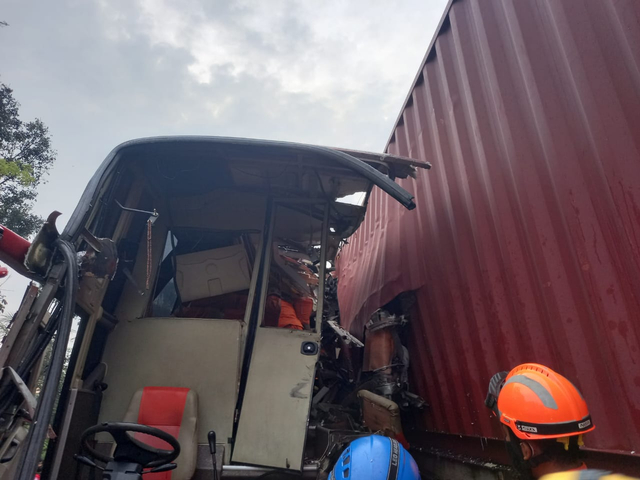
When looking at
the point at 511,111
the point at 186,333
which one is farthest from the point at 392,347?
the point at 511,111

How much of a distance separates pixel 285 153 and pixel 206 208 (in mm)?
1101

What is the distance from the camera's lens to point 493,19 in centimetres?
236

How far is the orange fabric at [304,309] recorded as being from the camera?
3520 mm

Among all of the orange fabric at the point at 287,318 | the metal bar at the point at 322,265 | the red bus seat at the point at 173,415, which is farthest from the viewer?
the orange fabric at the point at 287,318

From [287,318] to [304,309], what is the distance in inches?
16.2

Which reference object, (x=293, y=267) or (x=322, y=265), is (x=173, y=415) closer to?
(x=322, y=265)

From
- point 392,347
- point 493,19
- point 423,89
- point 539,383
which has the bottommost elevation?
point 539,383

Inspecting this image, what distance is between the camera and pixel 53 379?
1624 millimetres

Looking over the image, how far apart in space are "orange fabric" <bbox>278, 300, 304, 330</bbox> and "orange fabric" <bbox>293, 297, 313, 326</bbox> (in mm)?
210

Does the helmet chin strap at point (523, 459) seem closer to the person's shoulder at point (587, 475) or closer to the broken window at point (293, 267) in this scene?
the person's shoulder at point (587, 475)

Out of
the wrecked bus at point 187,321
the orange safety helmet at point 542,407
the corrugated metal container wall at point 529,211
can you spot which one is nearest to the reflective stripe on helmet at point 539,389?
the orange safety helmet at point 542,407

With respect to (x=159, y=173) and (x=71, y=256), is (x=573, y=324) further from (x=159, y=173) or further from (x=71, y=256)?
(x=159, y=173)

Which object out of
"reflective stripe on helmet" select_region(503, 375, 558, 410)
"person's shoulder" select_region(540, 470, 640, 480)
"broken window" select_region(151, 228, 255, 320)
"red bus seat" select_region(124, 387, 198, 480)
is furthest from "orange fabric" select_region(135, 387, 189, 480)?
"person's shoulder" select_region(540, 470, 640, 480)

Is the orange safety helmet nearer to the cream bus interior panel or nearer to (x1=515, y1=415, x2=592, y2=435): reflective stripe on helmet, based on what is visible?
(x1=515, y1=415, x2=592, y2=435): reflective stripe on helmet
